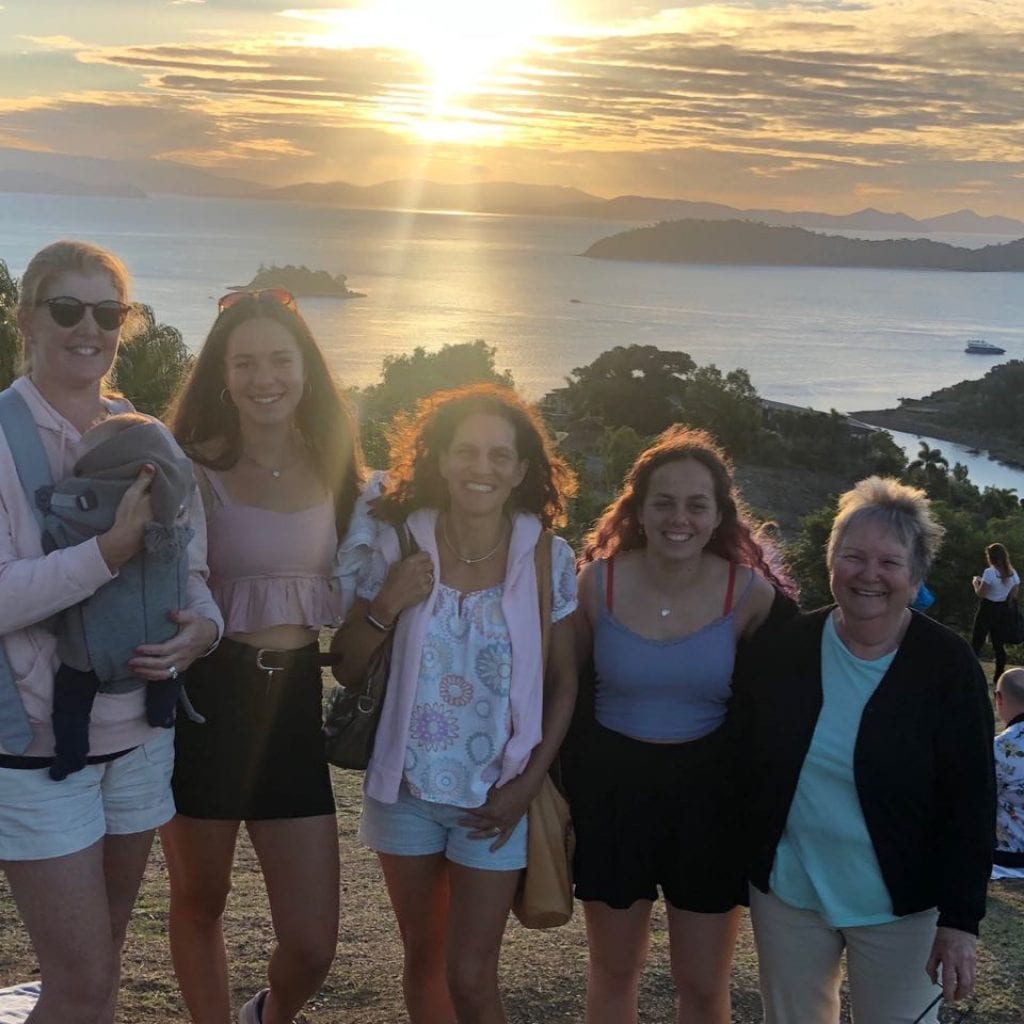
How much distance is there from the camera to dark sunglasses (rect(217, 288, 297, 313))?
370 centimetres

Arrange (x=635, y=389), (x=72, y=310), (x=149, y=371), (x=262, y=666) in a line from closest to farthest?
(x=72, y=310), (x=262, y=666), (x=149, y=371), (x=635, y=389)

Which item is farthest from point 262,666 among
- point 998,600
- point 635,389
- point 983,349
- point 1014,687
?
point 983,349

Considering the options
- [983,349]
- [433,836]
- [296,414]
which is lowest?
[433,836]

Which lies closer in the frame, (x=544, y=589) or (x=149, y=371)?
(x=544, y=589)

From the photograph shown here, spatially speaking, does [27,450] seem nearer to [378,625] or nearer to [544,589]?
[378,625]

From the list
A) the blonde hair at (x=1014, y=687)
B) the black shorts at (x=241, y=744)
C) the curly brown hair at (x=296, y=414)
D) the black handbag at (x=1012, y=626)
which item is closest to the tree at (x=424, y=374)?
the black handbag at (x=1012, y=626)

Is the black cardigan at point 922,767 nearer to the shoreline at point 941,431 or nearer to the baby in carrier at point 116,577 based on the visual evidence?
the baby in carrier at point 116,577

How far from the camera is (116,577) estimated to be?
3.00m

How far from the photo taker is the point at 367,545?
11.8ft

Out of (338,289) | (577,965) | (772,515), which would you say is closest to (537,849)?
(577,965)

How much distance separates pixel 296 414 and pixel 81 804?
142cm

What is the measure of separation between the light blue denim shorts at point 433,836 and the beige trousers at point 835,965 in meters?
0.72

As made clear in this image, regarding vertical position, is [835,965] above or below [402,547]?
below

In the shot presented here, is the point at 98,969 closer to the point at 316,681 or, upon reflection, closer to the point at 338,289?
the point at 316,681
